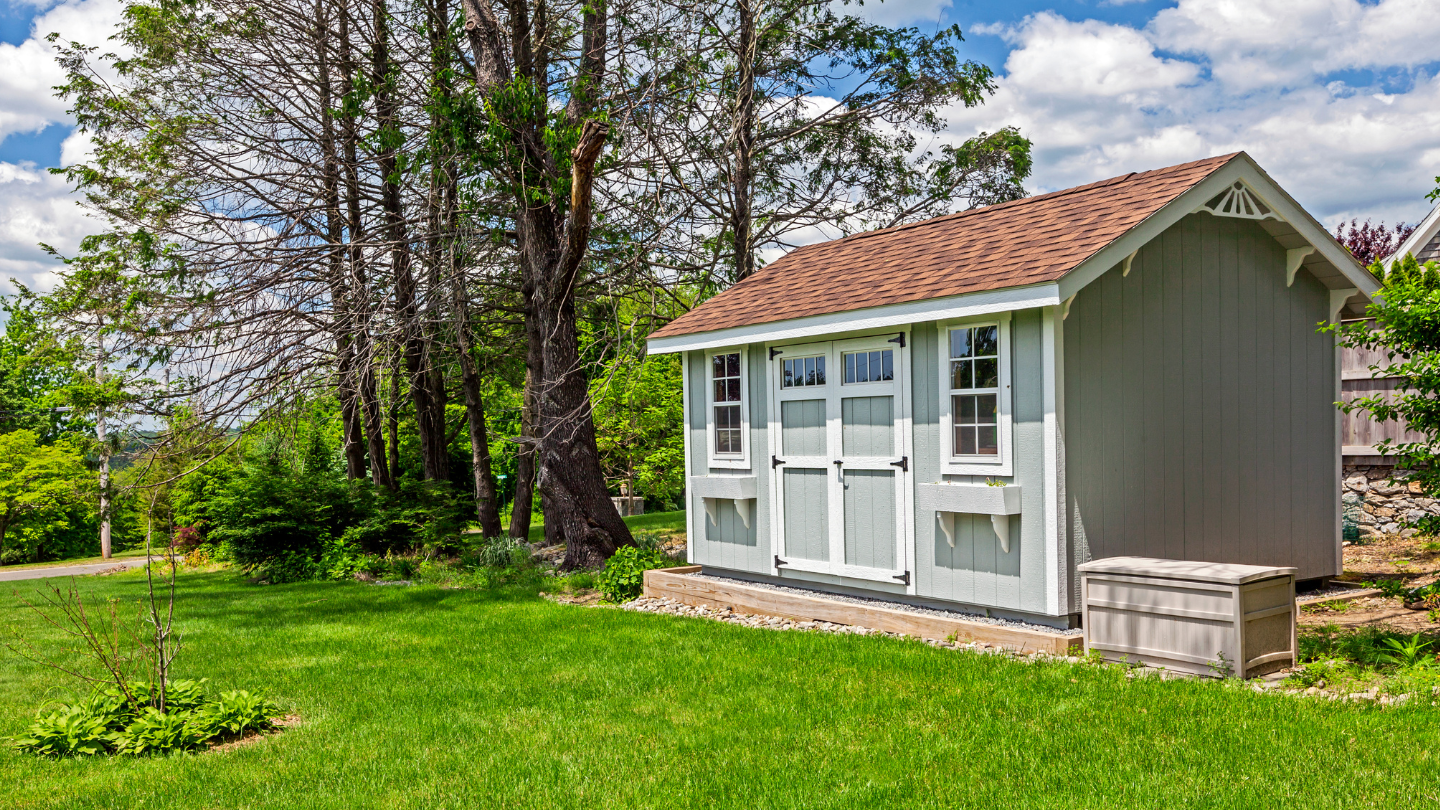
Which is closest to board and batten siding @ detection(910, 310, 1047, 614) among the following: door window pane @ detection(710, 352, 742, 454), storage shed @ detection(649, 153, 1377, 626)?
storage shed @ detection(649, 153, 1377, 626)

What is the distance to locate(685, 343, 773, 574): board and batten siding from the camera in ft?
31.8

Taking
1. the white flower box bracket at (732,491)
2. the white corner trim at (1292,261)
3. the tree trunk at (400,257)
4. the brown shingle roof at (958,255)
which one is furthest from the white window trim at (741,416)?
the white corner trim at (1292,261)

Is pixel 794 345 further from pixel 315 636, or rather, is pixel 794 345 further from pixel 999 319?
pixel 315 636

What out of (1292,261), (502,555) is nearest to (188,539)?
(502,555)

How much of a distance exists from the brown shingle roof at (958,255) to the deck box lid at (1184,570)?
1992 millimetres

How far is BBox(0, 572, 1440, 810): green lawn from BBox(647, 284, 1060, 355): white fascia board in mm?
2479

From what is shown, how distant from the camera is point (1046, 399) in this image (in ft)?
23.2

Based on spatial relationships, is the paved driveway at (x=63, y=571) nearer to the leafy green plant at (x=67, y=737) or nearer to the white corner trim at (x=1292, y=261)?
the leafy green plant at (x=67, y=737)

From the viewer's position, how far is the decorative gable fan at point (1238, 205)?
7.77 metres

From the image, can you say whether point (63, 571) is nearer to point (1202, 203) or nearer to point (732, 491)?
point (732, 491)

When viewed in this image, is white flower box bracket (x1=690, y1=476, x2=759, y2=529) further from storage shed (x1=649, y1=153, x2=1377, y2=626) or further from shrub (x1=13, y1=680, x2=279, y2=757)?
shrub (x1=13, y1=680, x2=279, y2=757)

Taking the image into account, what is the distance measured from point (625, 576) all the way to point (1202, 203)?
6.51 meters

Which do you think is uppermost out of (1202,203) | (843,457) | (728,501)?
(1202,203)

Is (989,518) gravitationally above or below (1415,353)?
below
